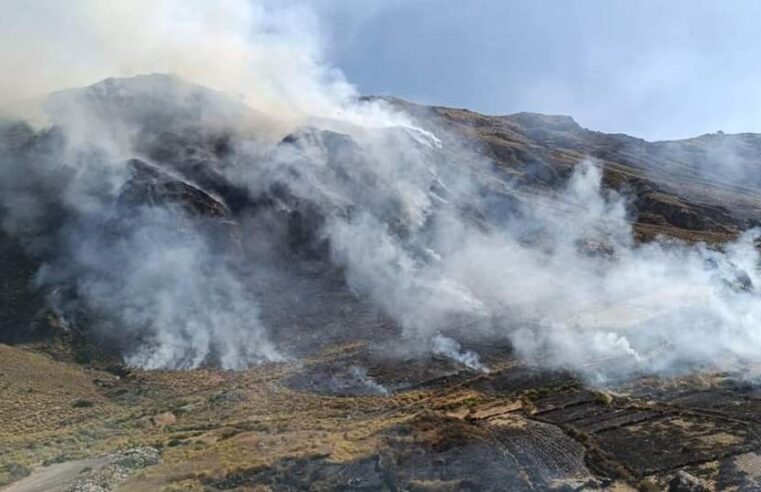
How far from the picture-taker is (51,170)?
65000 mm

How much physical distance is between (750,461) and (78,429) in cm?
3048

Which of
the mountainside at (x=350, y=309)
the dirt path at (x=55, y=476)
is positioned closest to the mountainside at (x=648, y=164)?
the mountainside at (x=350, y=309)

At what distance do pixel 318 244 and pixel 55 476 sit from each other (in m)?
33.0

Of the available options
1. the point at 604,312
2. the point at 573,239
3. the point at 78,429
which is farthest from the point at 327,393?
the point at 573,239

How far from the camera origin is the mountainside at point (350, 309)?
2912 cm

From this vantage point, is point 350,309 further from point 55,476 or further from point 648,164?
point 648,164

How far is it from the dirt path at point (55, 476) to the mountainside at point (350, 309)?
0.21 meters

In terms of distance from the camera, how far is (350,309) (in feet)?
165

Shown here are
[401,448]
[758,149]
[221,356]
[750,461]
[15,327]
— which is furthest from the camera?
[758,149]

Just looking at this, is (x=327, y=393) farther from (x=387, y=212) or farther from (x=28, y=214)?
(x=28, y=214)

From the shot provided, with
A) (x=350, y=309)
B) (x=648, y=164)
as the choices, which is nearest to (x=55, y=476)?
(x=350, y=309)

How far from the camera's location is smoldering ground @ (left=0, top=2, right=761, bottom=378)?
44469 millimetres

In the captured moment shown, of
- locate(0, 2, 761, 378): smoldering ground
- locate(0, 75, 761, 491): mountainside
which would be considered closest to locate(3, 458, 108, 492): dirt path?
locate(0, 75, 761, 491): mountainside

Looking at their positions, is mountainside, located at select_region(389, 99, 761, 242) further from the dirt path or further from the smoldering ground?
the dirt path
